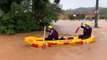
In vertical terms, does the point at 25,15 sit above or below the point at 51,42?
above

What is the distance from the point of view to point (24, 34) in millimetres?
21531

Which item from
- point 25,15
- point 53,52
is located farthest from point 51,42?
point 25,15

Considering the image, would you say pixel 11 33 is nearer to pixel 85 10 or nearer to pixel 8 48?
pixel 8 48

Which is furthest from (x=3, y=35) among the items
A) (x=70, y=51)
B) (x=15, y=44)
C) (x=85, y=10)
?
(x=85, y=10)

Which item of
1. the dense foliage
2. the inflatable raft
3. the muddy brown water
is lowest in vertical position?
the muddy brown water

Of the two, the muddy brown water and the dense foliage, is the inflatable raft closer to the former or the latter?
the muddy brown water

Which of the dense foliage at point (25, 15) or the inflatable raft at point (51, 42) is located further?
the dense foliage at point (25, 15)

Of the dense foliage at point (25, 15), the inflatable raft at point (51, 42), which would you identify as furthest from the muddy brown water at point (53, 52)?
the dense foliage at point (25, 15)

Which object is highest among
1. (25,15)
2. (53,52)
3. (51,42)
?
(25,15)

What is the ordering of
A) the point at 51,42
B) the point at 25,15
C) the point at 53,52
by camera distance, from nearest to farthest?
1. the point at 53,52
2. the point at 51,42
3. the point at 25,15

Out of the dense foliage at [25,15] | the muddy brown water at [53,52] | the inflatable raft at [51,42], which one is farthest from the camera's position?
the dense foliage at [25,15]

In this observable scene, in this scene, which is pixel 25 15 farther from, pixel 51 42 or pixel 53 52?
pixel 53 52

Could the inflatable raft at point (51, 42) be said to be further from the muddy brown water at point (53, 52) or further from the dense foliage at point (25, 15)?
the dense foliage at point (25, 15)

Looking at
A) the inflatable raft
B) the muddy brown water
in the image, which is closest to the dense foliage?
the muddy brown water
